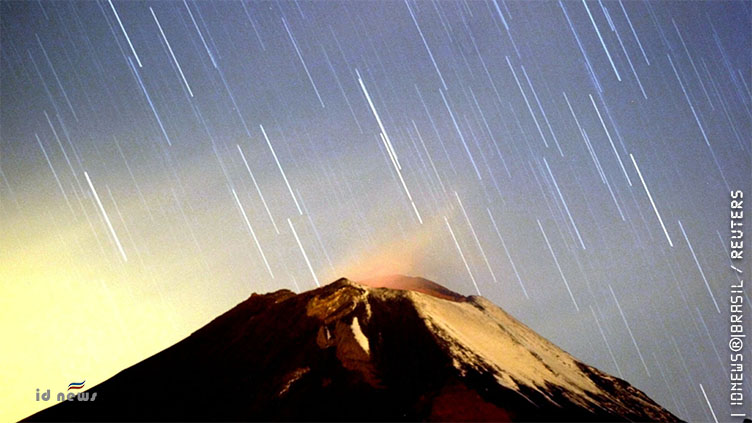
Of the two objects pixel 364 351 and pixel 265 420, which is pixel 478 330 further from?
pixel 265 420

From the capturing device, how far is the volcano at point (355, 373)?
2669cm

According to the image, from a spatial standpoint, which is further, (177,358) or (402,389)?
(177,358)

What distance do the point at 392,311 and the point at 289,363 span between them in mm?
8041

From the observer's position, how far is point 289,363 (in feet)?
104

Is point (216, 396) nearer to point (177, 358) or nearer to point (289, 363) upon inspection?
point (289, 363)

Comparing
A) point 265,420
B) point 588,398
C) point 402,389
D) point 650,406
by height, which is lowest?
point 650,406

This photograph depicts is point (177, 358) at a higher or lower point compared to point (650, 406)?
higher

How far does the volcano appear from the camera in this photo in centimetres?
2669

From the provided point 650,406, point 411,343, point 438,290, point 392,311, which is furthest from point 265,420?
point 438,290

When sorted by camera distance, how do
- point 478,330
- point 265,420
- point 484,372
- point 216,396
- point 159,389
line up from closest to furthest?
point 265,420 → point 484,372 → point 216,396 → point 159,389 → point 478,330

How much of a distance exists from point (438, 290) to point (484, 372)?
28.7 m

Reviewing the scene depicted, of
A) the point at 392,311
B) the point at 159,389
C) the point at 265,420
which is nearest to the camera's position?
the point at 265,420

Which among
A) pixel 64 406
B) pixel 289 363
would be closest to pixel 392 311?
pixel 289 363

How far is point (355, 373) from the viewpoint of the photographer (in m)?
29.3
